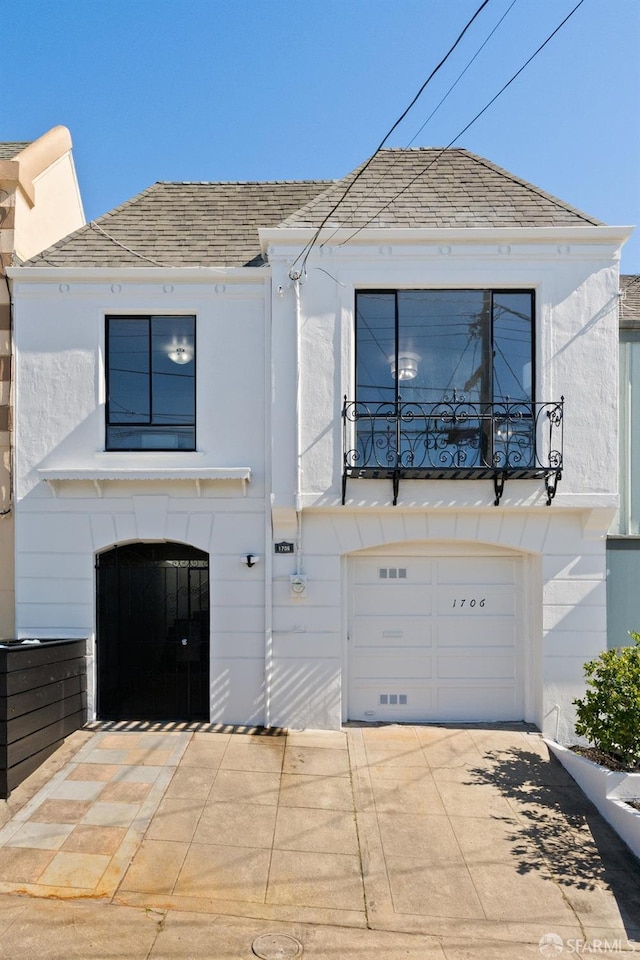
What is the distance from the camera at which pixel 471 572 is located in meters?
7.74

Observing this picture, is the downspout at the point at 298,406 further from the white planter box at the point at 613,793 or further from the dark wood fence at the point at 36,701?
the white planter box at the point at 613,793

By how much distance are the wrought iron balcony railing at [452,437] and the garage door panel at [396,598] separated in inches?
50.1

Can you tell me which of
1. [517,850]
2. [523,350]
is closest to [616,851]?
[517,850]

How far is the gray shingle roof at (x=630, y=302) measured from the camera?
8.18m

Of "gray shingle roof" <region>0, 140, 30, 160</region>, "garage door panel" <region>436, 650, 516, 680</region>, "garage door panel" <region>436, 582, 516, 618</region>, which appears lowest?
"garage door panel" <region>436, 650, 516, 680</region>

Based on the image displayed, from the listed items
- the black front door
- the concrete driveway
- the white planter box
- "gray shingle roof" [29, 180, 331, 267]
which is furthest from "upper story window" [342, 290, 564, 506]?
the concrete driveway

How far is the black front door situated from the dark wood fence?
0.42 m

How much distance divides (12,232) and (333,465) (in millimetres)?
5123

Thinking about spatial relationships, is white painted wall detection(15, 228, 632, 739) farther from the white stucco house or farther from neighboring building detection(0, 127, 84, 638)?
neighboring building detection(0, 127, 84, 638)

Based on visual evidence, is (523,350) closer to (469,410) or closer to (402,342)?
(469,410)

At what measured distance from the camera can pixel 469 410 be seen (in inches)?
294

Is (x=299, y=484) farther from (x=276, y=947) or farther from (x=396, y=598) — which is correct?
(x=276, y=947)

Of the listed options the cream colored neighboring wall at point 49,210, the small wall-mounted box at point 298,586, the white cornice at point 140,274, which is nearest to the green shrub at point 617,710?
the small wall-mounted box at point 298,586

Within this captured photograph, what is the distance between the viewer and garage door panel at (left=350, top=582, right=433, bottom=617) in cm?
771
